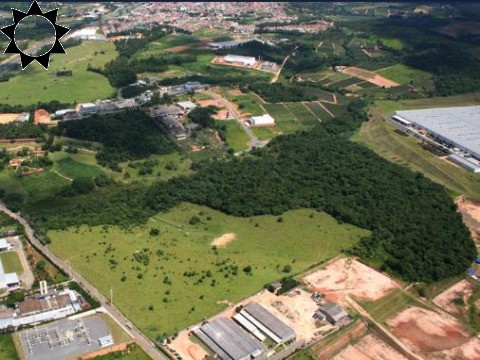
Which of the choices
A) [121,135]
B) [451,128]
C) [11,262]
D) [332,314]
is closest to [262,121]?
[121,135]

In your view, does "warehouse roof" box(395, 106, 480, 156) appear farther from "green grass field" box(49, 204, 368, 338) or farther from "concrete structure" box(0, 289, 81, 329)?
"concrete structure" box(0, 289, 81, 329)

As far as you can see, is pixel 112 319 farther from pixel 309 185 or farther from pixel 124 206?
pixel 309 185

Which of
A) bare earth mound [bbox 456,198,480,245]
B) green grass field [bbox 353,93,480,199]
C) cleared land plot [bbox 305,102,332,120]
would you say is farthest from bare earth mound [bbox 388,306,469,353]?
cleared land plot [bbox 305,102,332,120]

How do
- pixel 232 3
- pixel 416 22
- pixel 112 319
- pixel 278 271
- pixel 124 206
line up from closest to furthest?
pixel 112 319, pixel 278 271, pixel 124 206, pixel 416 22, pixel 232 3

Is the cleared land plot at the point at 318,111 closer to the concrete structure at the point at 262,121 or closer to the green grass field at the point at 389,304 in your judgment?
the concrete structure at the point at 262,121

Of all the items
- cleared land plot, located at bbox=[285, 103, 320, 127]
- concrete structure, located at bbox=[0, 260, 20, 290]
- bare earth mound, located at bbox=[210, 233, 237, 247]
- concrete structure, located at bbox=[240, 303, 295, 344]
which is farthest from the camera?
cleared land plot, located at bbox=[285, 103, 320, 127]

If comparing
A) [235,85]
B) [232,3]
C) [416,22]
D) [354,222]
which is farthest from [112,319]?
[232,3]

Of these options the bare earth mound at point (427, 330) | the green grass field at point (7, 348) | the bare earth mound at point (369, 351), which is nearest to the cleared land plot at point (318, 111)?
the bare earth mound at point (427, 330)
